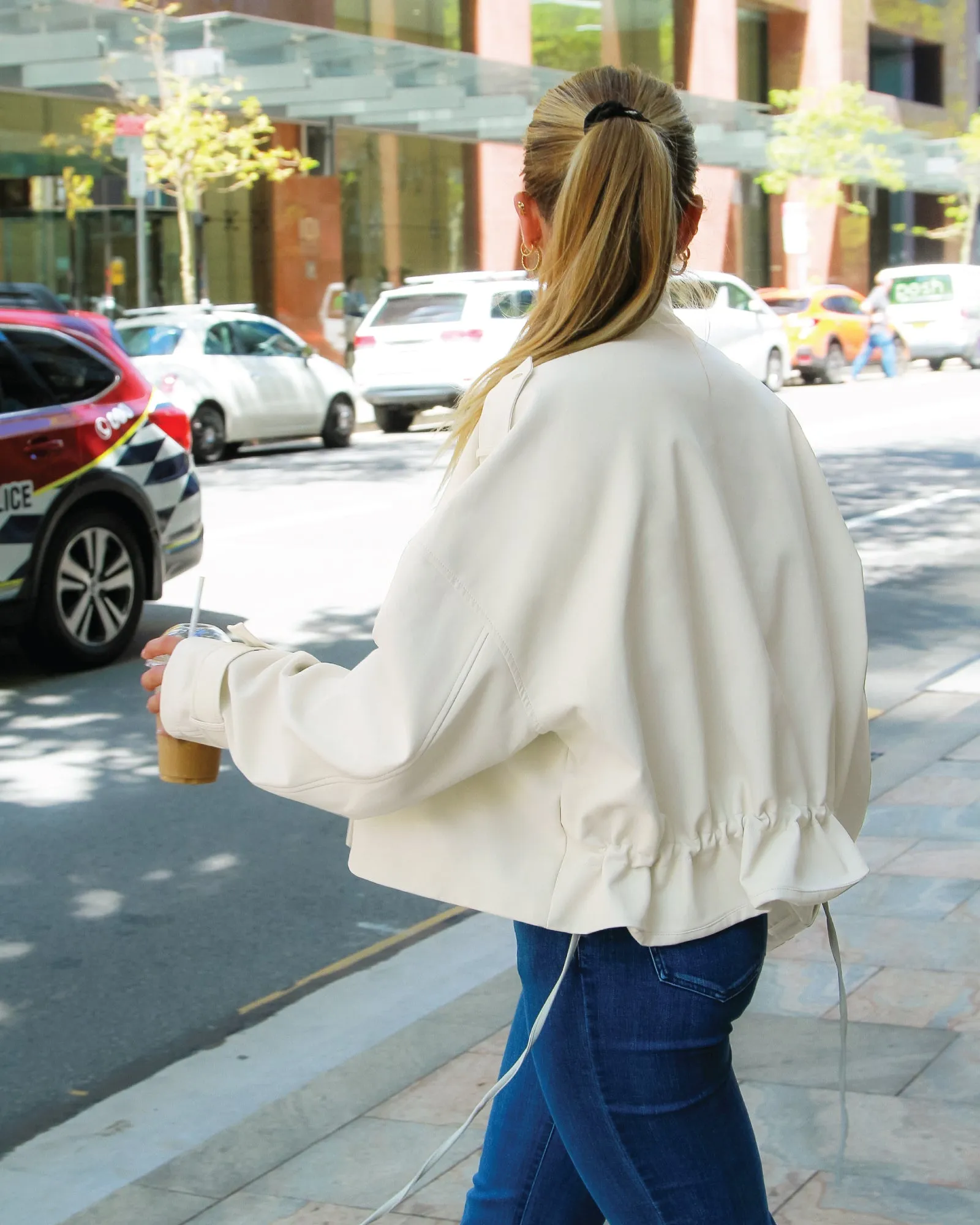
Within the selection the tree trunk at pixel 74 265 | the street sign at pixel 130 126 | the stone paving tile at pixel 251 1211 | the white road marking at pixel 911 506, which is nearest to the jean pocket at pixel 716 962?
the stone paving tile at pixel 251 1211

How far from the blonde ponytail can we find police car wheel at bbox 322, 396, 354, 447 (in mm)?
17763

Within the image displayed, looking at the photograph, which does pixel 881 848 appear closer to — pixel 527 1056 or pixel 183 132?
pixel 527 1056

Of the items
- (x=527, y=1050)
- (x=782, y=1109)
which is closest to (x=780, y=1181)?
(x=782, y=1109)

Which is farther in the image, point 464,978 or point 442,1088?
point 464,978

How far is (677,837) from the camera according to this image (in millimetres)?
1740

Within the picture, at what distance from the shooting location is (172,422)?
8.76 meters

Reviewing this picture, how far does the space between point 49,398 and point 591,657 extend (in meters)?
6.73

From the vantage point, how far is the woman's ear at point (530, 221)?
1895mm

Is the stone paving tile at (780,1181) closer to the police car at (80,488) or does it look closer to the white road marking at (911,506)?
the police car at (80,488)

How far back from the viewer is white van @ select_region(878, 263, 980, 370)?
3225cm

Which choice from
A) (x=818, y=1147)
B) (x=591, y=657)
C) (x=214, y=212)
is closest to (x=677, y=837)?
(x=591, y=657)

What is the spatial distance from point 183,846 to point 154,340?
44.0 feet

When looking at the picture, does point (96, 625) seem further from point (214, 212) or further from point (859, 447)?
point (214, 212)

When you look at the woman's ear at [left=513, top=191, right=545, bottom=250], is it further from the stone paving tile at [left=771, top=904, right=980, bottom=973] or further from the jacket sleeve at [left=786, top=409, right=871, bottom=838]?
the stone paving tile at [left=771, top=904, right=980, bottom=973]
